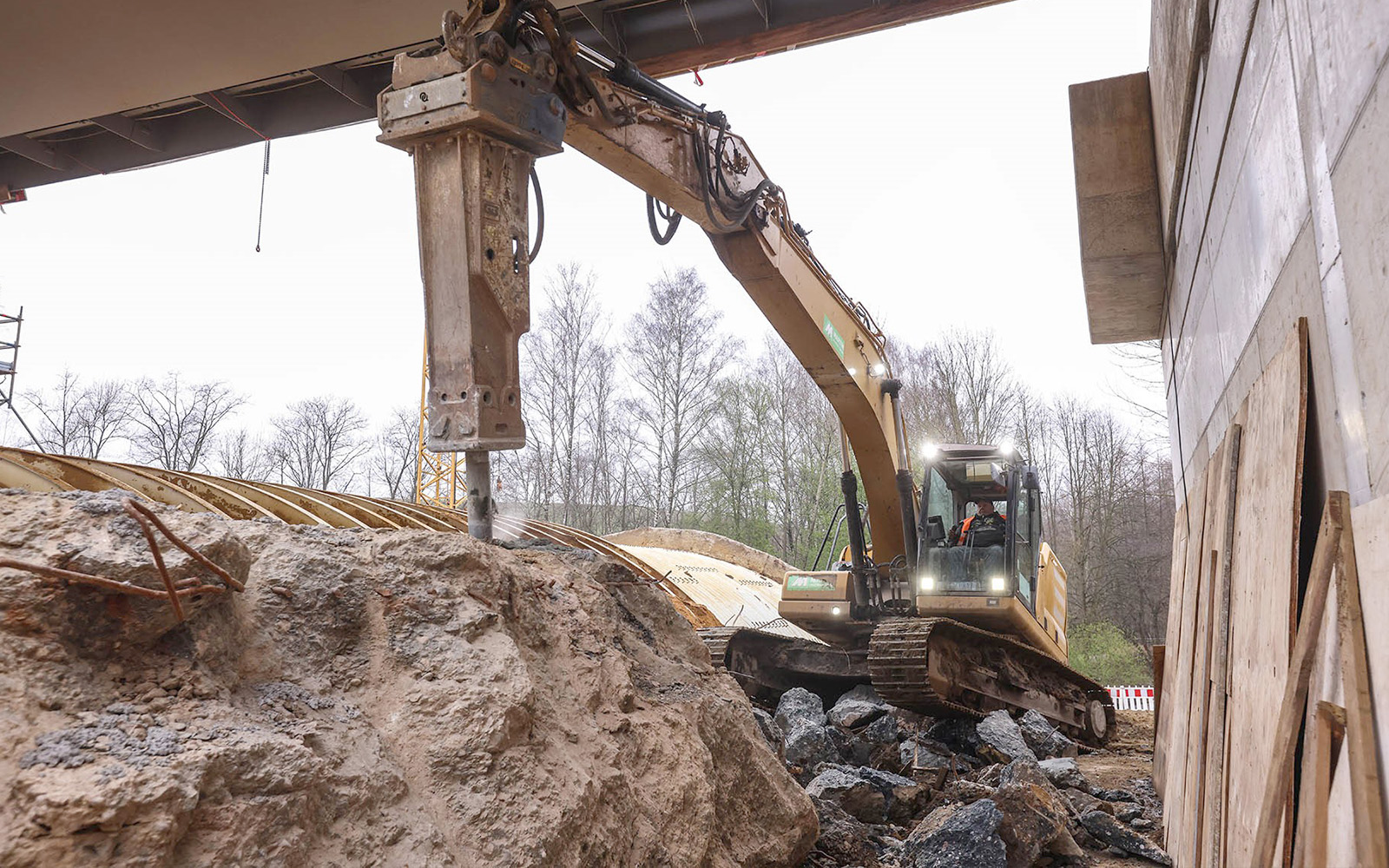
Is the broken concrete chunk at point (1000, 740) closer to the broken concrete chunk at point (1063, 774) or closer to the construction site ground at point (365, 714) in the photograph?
the broken concrete chunk at point (1063, 774)

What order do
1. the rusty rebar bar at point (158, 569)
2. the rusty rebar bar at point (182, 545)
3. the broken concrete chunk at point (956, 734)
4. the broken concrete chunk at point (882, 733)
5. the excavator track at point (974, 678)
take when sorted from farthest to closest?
the broken concrete chunk at point (956, 734) < the excavator track at point (974, 678) < the broken concrete chunk at point (882, 733) < the rusty rebar bar at point (182, 545) < the rusty rebar bar at point (158, 569)

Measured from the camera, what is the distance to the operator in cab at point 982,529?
924cm

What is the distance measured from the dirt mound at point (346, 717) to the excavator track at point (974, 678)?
4356 millimetres

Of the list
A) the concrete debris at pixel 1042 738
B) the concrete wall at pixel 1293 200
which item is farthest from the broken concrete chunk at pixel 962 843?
the concrete debris at pixel 1042 738

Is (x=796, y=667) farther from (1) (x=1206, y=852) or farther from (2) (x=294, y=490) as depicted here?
(1) (x=1206, y=852)

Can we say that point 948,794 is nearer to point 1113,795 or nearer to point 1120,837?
point 1120,837

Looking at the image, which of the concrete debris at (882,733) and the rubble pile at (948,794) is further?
the concrete debris at (882,733)

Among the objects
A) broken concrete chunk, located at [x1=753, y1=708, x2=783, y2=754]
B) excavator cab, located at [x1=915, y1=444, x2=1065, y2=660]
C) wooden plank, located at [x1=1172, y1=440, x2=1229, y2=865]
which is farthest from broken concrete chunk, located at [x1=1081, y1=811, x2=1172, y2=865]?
excavator cab, located at [x1=915, y1=444, x2=1065, y2=660]

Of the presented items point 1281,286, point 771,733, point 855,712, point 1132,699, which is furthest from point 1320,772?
point 1132,699

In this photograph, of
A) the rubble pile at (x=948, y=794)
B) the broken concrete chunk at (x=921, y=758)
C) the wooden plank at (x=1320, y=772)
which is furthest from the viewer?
the broken concrete chunk at (x=921, y=758)

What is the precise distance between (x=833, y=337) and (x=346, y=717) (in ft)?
21.5

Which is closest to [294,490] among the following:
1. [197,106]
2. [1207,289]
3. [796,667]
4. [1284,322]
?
[197,106]

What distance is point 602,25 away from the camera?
27.8ft

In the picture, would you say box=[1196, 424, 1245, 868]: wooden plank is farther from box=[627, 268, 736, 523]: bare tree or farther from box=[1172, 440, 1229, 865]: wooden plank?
box=[627, 268, 736, 523]: bare tree
